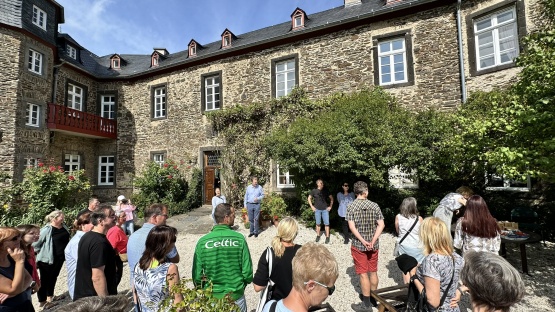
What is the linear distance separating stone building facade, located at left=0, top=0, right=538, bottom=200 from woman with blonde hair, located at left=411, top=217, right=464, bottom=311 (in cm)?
788

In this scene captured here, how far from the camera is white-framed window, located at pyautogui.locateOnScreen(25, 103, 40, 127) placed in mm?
11102

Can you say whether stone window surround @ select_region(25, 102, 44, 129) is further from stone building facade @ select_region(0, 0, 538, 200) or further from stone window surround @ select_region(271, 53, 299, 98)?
stone window surround @ select_region(271, 53, 299, 98)

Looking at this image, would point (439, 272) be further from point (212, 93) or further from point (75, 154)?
point (75, 154)

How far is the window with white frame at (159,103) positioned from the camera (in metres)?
14.4

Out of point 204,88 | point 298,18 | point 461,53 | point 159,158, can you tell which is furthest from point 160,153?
point 461,53

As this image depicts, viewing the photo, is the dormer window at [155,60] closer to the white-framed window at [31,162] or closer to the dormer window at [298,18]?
the white-framed window at [31,162]

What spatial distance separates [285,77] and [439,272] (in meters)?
10.4

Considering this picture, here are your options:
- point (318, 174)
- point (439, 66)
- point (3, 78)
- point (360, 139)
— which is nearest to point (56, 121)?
point (3, 78)

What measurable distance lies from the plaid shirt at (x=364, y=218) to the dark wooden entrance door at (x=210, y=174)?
31.5ft

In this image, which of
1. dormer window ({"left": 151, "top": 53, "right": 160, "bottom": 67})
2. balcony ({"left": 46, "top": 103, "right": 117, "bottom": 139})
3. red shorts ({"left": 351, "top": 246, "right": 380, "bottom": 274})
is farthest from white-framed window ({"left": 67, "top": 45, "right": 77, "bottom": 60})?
red shorts ({"left": 351, "top": 246, "right": 380, "bottom": 274})

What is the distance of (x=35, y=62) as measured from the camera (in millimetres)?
11531

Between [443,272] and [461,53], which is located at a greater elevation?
[461,53]

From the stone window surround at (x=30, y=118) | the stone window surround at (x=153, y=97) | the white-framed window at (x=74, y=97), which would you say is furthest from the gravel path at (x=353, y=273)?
the white-framed window at (x=74, y=97)

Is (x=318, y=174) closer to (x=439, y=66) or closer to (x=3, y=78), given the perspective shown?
(x=439, y=66)
